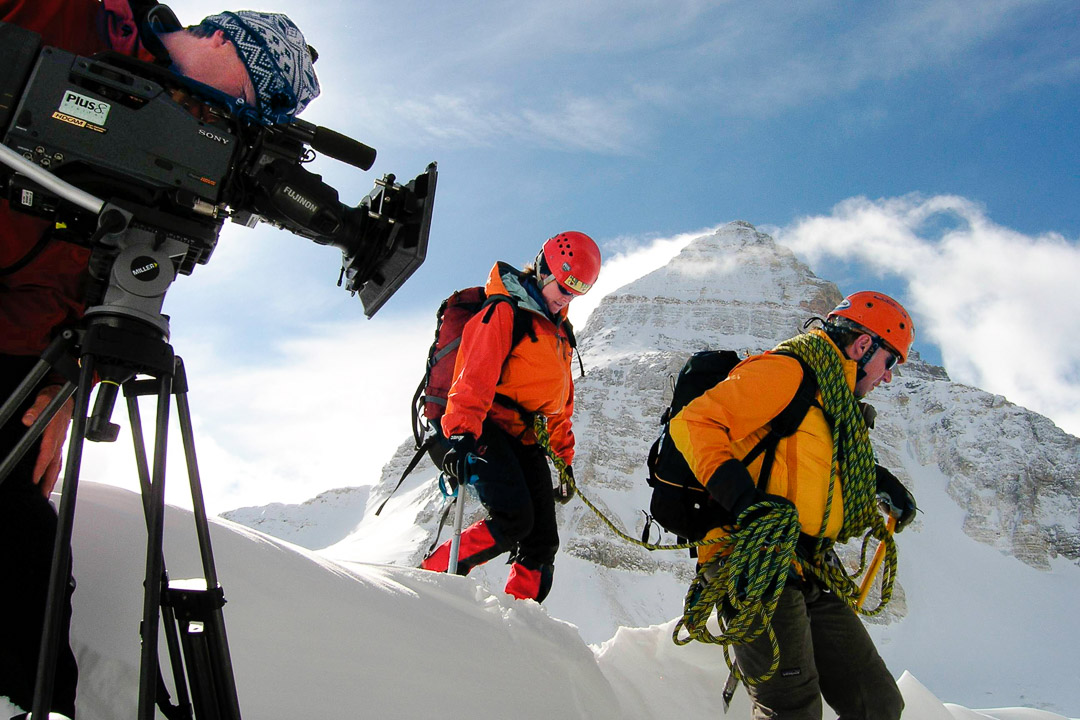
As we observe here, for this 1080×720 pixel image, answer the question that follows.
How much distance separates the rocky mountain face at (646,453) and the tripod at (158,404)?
49.2m

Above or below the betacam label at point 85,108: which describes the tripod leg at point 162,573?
below

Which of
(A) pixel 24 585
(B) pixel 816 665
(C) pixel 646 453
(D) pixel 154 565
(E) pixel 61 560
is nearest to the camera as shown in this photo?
(E) pixel 61 560

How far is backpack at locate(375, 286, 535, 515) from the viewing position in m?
4.46

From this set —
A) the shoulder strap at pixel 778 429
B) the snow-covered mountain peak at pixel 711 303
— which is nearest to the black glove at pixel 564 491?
the shoulder strap at pixel 778 429

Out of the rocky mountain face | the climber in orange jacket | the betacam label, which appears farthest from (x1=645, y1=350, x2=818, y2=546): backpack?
the rocky mountain face

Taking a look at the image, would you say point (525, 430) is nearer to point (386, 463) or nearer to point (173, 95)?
point (173, 95)

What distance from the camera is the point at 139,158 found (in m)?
1.58

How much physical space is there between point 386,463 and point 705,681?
9797cm

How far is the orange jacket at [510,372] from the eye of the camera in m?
4.08

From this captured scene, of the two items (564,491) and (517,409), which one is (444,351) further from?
(564,491)

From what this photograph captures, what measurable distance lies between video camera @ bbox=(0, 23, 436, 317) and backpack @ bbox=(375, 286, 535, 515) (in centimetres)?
255

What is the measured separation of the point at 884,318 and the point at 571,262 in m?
1.88

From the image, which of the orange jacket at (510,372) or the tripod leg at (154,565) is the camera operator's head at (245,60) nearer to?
the tripod leg at (154,565)

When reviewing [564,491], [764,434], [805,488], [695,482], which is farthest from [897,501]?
[564,491]
